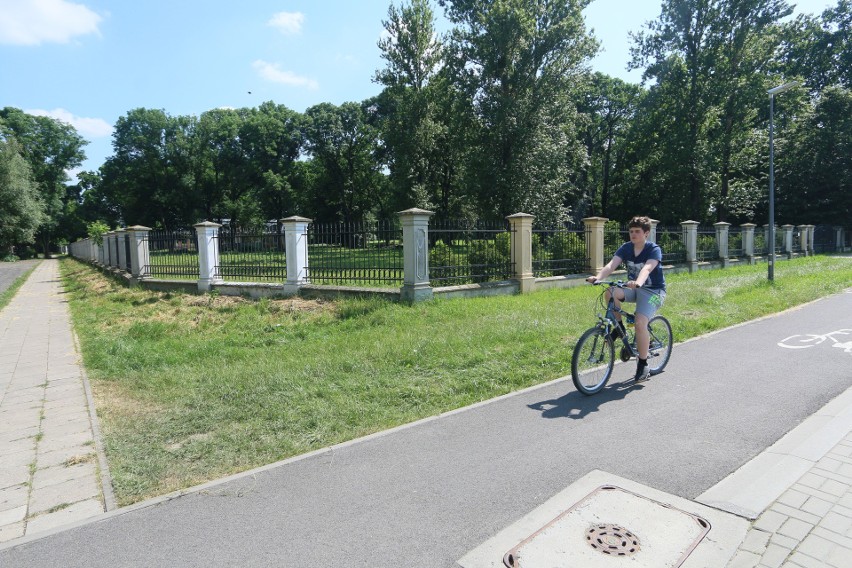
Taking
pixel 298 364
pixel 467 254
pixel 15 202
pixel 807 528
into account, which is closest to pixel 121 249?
pixel 467 254

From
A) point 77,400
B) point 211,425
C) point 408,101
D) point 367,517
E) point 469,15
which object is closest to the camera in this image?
point 367,517

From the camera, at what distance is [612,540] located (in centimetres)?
278

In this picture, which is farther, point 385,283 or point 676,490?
point 385,283

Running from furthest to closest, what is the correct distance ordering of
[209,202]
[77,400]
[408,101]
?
[209,202] → [408,101] → [77,400]

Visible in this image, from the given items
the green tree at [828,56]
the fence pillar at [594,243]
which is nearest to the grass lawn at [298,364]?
the fence pillar at [594,243]

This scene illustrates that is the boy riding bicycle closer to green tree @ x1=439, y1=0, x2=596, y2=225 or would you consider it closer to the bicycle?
the bicycle

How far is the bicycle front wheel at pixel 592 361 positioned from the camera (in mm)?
5121

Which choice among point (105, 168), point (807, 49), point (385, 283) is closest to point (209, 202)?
point (105, 168)

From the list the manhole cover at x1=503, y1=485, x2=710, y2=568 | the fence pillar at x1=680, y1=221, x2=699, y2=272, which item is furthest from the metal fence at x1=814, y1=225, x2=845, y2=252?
the manhole cover at x1=503, y1=485, x2=710, y2=568

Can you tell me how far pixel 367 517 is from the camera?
307 cm

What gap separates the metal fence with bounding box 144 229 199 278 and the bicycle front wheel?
40.5 ft

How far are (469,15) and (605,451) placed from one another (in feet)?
87.1

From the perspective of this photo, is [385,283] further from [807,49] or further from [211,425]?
[807,49]

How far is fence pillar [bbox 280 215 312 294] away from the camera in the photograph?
39.3 ft
